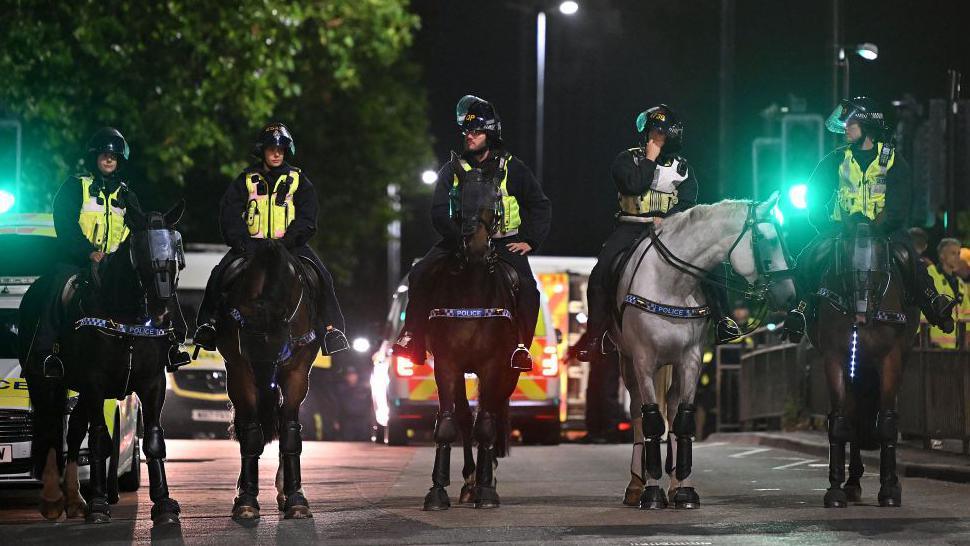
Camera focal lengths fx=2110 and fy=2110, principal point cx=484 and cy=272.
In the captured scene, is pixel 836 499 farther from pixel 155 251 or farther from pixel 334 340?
pixel 155 251

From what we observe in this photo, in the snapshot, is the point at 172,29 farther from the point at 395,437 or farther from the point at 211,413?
the point at 395,437

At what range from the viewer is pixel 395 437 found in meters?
24.1

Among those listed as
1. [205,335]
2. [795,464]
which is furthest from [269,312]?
[795,464]

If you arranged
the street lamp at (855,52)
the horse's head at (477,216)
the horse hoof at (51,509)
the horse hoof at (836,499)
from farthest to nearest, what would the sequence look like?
1. the street lamp at (855,52)
2. the horse hoof at (836,499)
3. the horse's head at (477,216)
4. the horse hoof at (51,509)

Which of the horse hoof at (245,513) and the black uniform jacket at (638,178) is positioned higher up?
the black uniform jacket at (638,178)

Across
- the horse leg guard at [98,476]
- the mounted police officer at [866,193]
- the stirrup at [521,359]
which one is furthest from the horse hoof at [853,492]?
the horse leg guard at [98,476]

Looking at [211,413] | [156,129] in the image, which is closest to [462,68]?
[156,129]

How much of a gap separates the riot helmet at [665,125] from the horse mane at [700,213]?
0.64 meters

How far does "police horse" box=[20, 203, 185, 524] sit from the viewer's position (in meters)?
12.8

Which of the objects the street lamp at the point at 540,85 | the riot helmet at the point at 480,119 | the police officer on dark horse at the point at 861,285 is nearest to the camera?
the riot helmet at the point at 480,119

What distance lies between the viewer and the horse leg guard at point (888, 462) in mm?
13938

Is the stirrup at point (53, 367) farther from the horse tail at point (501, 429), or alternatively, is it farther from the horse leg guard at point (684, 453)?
the horse leg guard at point (684, 453)

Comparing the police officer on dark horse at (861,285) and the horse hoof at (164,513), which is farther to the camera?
the police officer on dark horse at (861,285)

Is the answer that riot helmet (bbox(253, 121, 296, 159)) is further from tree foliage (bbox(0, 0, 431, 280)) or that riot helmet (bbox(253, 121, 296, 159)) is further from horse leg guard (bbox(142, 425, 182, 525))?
tree foliage (bbox(0, 0, 431, 280))
